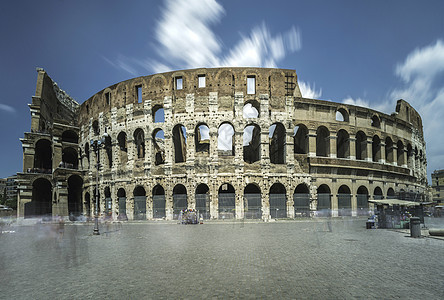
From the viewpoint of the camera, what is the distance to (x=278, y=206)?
1051 inches

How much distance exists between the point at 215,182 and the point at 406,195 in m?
25.0

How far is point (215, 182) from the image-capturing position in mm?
26391

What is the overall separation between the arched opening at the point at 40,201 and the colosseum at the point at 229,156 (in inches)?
9.8

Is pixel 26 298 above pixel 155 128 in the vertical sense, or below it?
below

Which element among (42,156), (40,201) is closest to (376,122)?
(40,201)

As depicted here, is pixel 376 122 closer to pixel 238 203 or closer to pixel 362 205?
pixel 362 205

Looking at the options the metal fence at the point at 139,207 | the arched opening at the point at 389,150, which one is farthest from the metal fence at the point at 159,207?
the arched opening at the point at 389,150

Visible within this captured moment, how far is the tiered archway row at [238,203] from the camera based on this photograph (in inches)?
1028

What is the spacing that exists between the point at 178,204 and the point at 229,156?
6840 millimetres

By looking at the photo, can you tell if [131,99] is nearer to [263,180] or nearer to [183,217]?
[183,217]

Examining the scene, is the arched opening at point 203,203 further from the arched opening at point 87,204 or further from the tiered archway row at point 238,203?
the arched opening at point 87,204

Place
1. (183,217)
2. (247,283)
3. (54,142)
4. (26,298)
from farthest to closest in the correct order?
1. (54,142)
2. (183,217)
3. (247,283)
4. (26,298)

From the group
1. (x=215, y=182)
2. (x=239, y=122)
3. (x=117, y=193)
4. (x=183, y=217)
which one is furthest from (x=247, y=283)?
(x=117, y=193)

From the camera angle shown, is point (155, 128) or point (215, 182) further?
point (155, 128)
